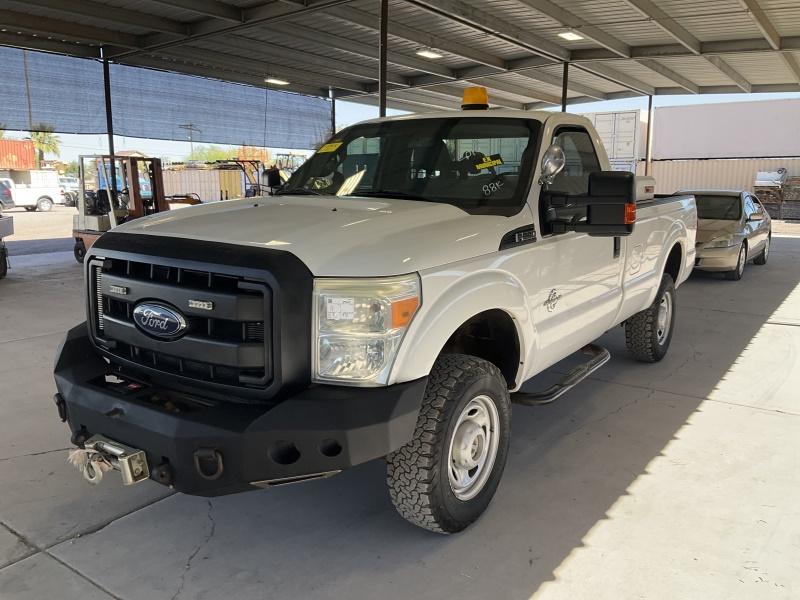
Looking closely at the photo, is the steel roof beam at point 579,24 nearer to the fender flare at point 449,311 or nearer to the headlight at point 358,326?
the fender flare at point 449,311

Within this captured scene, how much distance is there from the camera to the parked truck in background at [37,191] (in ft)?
120

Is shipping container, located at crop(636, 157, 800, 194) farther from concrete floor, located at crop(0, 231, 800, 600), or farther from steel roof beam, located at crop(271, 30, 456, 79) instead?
concrete floor, located at crop(0, 231, 800, 600)

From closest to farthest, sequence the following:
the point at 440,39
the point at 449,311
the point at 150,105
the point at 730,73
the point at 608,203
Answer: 1. the point at 449,311
2. the point at 608,203
3. the point at 440,39
4. the point at 150,105
5. the point at 730,73

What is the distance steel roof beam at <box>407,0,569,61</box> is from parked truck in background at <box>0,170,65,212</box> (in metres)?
30.7

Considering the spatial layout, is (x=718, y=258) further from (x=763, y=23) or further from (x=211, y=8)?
(x=211, y=8)

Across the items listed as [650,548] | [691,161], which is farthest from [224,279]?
[691,161]

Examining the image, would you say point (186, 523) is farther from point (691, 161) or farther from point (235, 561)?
point (691, 161)

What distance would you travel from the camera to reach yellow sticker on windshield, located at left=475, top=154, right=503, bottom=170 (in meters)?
3.81

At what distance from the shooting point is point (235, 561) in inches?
118

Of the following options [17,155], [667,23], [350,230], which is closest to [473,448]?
[350,230]

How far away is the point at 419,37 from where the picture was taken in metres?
12.5

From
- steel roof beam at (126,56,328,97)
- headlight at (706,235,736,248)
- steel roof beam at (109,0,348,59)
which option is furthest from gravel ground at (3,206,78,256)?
headlight at (706,235,736,248)

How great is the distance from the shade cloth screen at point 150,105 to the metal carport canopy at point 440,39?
512 millimetres

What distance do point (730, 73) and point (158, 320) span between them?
16.8 m
